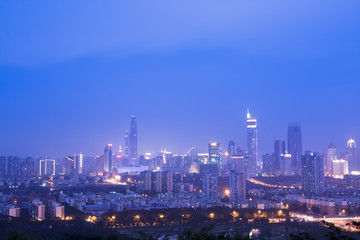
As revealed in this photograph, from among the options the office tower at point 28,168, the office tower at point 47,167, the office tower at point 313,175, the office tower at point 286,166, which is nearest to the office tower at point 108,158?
the office tower at point 47,167

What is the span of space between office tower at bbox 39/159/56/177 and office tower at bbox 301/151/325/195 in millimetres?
20484

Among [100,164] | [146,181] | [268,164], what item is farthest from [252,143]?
[146,181]

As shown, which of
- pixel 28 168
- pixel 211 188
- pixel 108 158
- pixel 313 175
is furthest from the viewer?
pixel 108 158

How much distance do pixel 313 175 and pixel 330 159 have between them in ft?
47.8

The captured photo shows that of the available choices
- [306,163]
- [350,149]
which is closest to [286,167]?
[350,149]

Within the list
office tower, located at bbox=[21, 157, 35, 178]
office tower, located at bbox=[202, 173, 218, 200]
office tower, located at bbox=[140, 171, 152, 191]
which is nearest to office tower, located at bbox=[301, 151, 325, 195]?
office tower, located at bbox=[202, 173, 218, 200]

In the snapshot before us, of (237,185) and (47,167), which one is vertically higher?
(237,185)

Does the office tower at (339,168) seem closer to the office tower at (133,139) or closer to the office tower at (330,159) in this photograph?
the office tower at (330,159)

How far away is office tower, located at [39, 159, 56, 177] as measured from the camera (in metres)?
32.1

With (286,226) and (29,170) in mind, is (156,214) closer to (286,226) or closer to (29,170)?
(286,226)

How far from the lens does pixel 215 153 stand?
3341cm

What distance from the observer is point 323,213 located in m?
12.8

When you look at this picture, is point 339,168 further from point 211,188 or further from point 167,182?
point 211,188

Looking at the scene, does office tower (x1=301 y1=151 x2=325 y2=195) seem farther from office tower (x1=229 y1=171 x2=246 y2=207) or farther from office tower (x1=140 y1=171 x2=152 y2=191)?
office tower (x1=140 y1=171 x2=152 y2=191)
